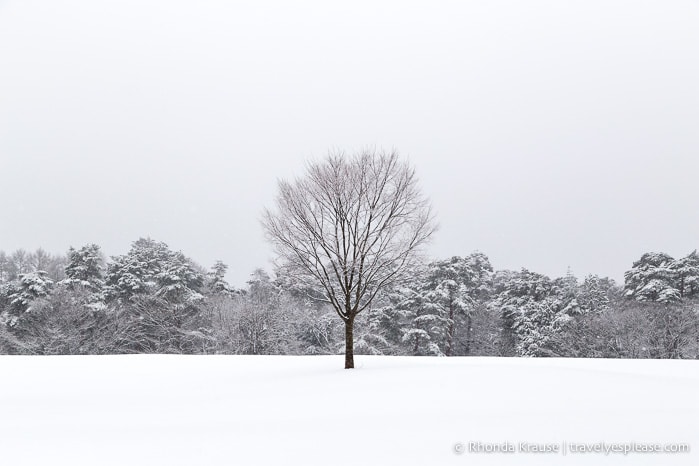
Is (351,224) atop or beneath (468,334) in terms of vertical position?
atop

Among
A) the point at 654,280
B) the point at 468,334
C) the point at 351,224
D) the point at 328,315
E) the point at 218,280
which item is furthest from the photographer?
the point at 218,280

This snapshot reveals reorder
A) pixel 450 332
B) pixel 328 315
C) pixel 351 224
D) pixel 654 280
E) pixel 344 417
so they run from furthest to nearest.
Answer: pixel 450 332
pixel 328 315
pixel 654 280
pixel 351 224
pixel 344 417

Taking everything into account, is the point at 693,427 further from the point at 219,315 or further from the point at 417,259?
the point at 219,315

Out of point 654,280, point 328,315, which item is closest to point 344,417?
point 328,315

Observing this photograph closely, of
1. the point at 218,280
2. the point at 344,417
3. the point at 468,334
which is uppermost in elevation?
the point at 218,280

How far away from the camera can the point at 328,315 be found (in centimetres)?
4375

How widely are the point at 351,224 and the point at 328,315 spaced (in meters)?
27.8

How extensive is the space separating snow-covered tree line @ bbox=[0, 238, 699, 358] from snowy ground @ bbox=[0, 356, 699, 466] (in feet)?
72.9

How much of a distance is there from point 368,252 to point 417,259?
6.73 ft

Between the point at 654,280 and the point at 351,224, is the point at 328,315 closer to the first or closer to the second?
the point at 351,224

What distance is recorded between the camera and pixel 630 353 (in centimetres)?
3534

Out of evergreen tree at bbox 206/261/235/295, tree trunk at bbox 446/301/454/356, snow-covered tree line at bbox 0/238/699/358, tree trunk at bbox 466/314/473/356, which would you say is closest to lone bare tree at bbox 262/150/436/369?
snow-covered tree line at bbox 0/238/699/358

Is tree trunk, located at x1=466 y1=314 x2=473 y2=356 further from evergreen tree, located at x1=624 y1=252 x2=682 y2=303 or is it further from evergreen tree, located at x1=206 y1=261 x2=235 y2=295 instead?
evergreen tree, located at x1=206 y1=261 x2=235 y2=295

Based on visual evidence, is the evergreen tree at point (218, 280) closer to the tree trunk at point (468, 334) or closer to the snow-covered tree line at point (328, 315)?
the snow-covered tree line at point (328, 315)
